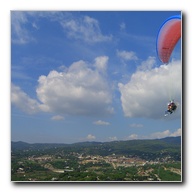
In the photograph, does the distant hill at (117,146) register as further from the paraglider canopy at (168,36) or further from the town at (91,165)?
the paraglider canopy at (168,36)

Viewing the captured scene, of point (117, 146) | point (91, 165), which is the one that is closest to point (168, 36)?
point (117, 146)

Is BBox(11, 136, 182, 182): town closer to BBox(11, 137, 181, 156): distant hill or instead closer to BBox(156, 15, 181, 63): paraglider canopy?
BBox(11, 137, 181, 156): distant hill

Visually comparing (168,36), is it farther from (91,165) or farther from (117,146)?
(91,165)

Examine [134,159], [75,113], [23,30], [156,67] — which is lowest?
[134,159]

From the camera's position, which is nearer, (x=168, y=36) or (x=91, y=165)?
(x=168, y=36)

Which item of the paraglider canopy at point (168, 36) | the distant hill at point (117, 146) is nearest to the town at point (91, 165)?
the distant hill at point (117, 146)

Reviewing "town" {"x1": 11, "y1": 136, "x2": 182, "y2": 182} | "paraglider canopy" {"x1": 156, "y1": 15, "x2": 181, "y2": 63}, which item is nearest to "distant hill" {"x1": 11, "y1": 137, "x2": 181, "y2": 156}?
"town" {"x1": 11, "y1": 136, "x2": 182, "y2": 182}
